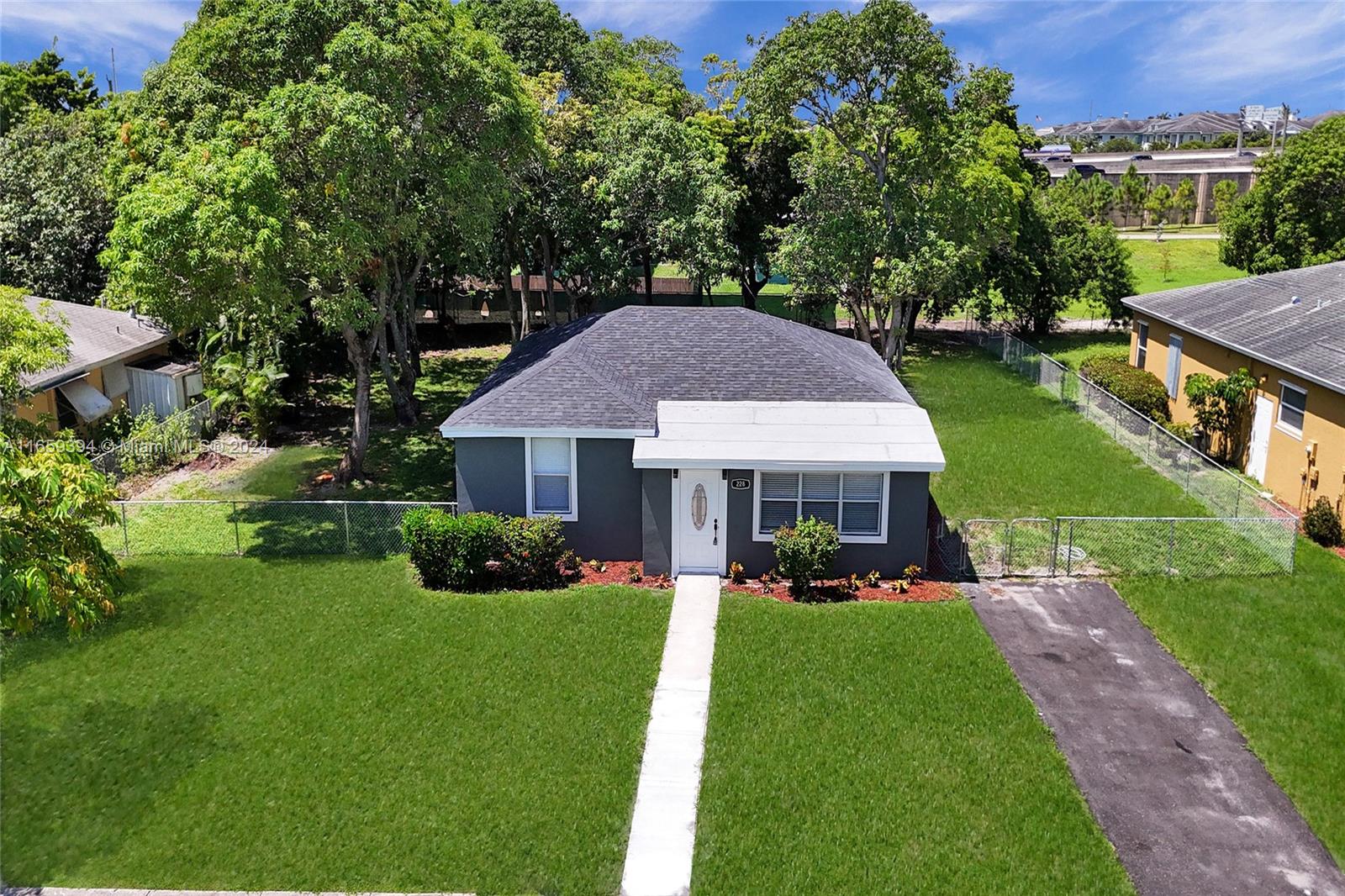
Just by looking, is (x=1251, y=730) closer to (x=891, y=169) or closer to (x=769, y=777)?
(x=769, y=777)

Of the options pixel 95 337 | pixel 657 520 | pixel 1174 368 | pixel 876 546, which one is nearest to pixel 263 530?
pixel 657 520

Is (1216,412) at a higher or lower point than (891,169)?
lower

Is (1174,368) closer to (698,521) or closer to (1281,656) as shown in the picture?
(1281,656)

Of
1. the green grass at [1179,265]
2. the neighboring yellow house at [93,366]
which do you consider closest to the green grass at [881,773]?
the neighboring yellow house at [93,366]

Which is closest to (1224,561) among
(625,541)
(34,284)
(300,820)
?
(625,541)

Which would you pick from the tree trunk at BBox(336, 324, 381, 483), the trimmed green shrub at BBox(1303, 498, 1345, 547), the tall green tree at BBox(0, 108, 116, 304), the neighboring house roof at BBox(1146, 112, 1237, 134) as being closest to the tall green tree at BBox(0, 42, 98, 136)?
the tall green tree at BBox(0, 108, 116, 304)
